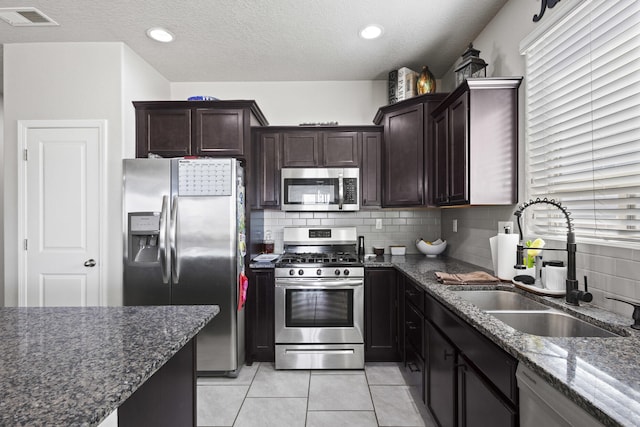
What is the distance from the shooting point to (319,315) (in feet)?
9.25

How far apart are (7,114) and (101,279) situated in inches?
62.6

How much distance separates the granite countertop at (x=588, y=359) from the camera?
736mm

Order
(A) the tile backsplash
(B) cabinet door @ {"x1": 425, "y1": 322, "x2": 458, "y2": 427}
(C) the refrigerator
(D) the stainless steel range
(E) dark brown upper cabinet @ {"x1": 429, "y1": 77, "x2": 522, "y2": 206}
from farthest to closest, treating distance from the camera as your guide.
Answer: (A) the tile backsplash, (D) the stainless steel range, (C) the refrigerator, (E) dark brown upper cabinet @ {"x1": 429, "y1": 77, "x2": 522, "y2": 206}, (B) cabinet door @ {"x1": 425, "y1": 322, "x2": 458, "y2": 427}

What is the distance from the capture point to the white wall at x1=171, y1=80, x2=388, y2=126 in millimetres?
3557

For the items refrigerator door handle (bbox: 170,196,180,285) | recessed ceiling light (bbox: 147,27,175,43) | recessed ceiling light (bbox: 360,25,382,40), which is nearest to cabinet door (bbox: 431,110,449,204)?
recessed ceiling light (bbox: 360,25,382,40)

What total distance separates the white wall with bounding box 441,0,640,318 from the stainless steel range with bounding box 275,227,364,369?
996 millimetres

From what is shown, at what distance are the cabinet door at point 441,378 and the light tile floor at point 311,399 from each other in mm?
304

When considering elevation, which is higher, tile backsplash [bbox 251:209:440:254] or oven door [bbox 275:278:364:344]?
tile backsplash [bbox 251:209:440:254]

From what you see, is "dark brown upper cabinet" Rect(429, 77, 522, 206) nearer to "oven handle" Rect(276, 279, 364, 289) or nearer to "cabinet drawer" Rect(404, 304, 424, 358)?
"cabinet drawer" Rect(404, 304, 424, 358)

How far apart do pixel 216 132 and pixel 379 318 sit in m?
2.25

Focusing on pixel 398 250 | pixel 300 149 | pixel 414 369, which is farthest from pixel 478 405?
pixel 300 149

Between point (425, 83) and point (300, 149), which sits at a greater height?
point (425, 83)

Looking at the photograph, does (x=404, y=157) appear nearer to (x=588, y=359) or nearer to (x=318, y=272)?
(x=318, y=272)

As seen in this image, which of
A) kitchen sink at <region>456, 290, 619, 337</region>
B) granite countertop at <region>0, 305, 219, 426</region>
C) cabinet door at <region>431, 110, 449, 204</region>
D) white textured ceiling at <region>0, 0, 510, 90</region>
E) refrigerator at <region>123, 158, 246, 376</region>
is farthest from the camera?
refrigerator at <region>123, 158, 246, 376</region>
